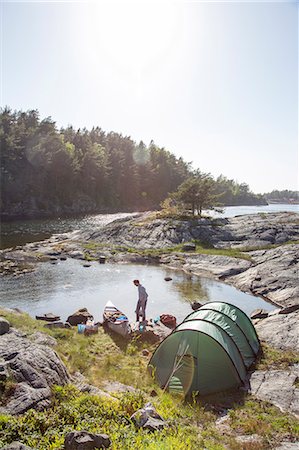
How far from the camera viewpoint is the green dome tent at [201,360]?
11156 millimetres

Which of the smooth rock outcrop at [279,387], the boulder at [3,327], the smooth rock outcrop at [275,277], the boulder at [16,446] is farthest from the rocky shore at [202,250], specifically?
the boulder at [16,446]

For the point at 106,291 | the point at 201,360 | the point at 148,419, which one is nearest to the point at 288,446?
the point at 148,419

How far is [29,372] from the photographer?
880 cm

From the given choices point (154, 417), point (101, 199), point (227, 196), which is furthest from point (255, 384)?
point (227, 196)

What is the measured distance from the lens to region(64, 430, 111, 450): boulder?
6.04 meters

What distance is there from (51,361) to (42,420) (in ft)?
10.9

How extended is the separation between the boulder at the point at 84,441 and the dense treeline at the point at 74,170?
169 ft

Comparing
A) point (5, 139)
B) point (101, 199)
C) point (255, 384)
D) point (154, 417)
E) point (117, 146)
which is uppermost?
point (117, 146)

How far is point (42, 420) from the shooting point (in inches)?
269

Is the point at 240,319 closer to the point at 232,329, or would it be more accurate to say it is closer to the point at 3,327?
the point at 232,329

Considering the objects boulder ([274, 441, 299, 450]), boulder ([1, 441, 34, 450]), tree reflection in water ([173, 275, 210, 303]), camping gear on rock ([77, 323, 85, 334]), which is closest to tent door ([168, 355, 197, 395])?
boulder ([274, 441, 299, 450])

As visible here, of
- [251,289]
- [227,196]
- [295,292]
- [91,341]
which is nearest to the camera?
[91,341]

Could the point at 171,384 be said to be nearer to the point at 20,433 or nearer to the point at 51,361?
the point at 51,361

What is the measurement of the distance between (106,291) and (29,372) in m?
15.4
